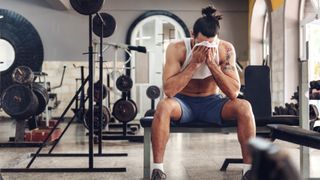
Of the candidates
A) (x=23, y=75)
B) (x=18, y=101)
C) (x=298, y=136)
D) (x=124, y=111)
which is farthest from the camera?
(x=124, y=111)

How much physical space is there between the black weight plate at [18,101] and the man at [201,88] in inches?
93.9

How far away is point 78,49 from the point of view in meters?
8.89

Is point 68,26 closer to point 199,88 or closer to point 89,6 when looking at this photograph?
point 89,6

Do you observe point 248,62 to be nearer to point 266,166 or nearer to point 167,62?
point 167,62

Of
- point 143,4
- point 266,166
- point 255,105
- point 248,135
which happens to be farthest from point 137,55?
point 266,166

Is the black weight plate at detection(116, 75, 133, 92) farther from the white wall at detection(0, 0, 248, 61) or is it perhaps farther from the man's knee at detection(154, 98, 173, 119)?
the white wall at detection(0, 0, 248, 61)

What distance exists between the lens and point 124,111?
5.29 m

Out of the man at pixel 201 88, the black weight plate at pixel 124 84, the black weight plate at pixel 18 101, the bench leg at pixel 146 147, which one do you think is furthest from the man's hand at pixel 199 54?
the black weight plate at pixel 124 84

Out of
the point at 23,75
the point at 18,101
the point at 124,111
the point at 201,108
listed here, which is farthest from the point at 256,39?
the point at 201,108

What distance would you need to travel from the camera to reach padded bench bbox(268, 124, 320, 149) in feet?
6.36

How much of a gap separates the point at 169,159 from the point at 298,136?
5.48 ft

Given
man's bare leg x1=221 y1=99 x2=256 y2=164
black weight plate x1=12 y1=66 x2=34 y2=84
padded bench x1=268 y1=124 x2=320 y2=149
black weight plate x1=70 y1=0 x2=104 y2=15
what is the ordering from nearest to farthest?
padded bench x1=268 y1=124 x2=320 y2=149
man's bare leg x1=221 y1=99 x2=256 y2=164
black weight plate x1=70 y1=0 x2=104 y2=15
black weight plate x1=12 y1=66 x2=34 y2=84

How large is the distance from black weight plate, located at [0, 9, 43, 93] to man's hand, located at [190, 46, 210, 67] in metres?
6.89

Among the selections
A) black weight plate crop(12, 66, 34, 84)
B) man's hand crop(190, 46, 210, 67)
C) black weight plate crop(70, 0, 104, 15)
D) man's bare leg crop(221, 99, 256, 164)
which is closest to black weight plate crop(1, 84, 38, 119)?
black weight plate crop(12, 66, 34, 84)
